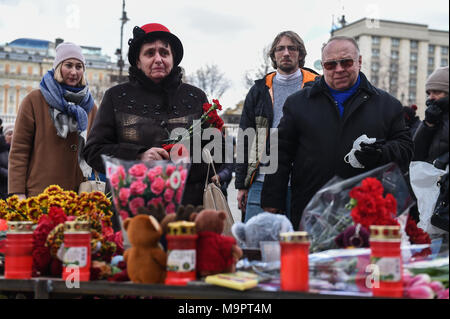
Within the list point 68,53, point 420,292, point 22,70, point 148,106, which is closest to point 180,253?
point 420,292

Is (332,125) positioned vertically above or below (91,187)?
above

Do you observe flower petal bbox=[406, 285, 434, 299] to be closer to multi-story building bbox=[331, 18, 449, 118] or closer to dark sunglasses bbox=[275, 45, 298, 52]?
dark sunglasses bbox=[275, 45, 298, 52]

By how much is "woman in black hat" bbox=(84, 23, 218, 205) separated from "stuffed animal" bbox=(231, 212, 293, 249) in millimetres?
1039

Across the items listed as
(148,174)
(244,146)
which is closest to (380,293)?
(148,174)

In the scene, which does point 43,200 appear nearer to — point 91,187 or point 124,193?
point 124,193

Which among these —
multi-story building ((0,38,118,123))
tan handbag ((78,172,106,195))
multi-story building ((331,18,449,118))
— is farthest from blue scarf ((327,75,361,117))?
multi-story building ((331,18,449,118))

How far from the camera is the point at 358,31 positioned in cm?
8375

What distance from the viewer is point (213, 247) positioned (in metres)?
2.24

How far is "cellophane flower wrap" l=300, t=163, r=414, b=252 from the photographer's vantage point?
8.08 ft

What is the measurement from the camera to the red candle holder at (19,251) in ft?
7.80

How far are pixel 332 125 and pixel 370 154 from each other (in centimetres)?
41

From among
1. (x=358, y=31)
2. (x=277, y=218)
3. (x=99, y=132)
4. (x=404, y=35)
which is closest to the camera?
(x=277, y=218)
